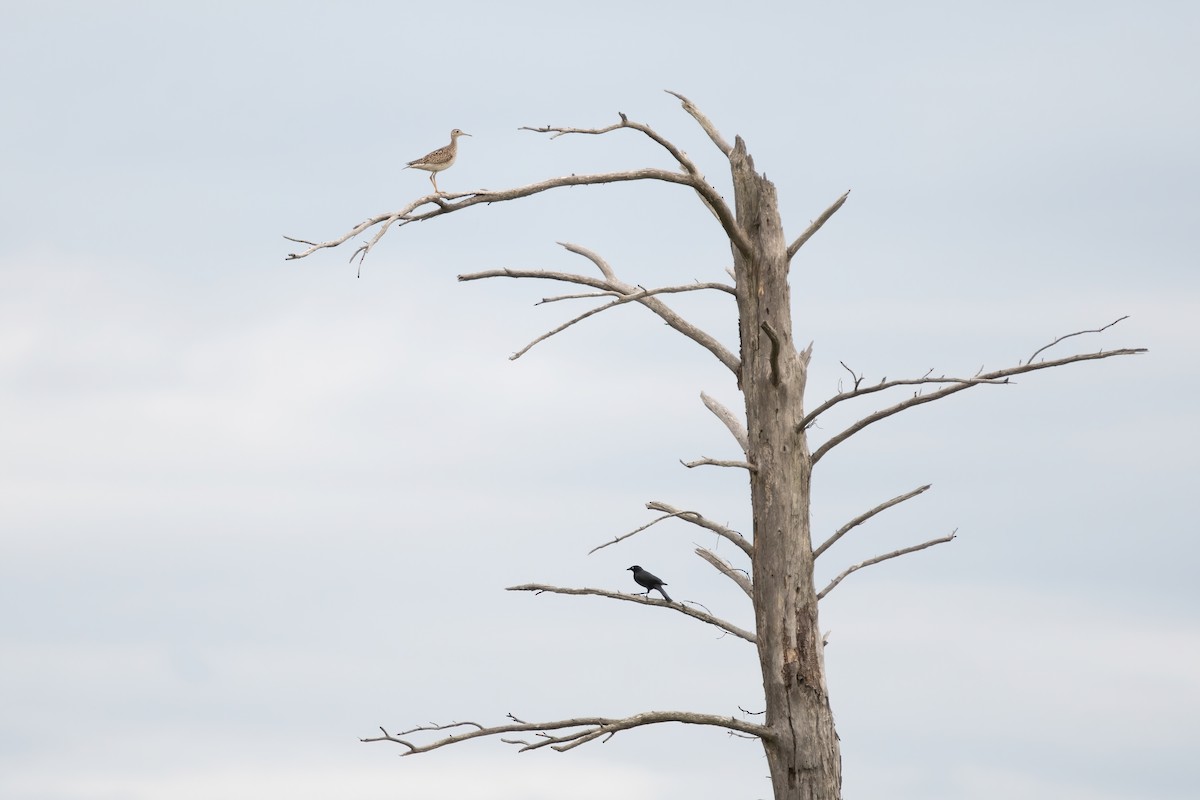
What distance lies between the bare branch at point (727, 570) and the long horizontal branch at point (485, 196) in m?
3.19

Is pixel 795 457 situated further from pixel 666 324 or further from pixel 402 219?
pixel 402 219

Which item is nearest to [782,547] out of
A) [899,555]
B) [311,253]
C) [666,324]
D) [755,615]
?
[755,615]

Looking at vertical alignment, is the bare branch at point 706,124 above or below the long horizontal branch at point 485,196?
above

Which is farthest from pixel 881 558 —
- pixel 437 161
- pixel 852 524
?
pixel 437 161

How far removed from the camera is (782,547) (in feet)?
33.4

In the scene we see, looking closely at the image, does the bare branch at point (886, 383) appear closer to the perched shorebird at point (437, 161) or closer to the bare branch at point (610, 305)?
the bare branch at point (610, 305)

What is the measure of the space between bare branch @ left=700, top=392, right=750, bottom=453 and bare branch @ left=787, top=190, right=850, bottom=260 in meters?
1.66

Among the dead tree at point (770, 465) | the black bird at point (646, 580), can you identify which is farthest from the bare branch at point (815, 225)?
the black bird at point (646, 580)

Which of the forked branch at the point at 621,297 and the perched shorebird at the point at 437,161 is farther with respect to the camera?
the perched shorebird at the point at 437,161

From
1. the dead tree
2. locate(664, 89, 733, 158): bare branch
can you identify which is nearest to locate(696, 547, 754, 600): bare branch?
the dead tree

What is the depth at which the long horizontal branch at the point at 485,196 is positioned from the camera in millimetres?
8883

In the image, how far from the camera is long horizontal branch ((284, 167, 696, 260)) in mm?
8883

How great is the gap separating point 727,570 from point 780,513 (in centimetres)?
116

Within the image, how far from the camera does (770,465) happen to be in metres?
10.3
